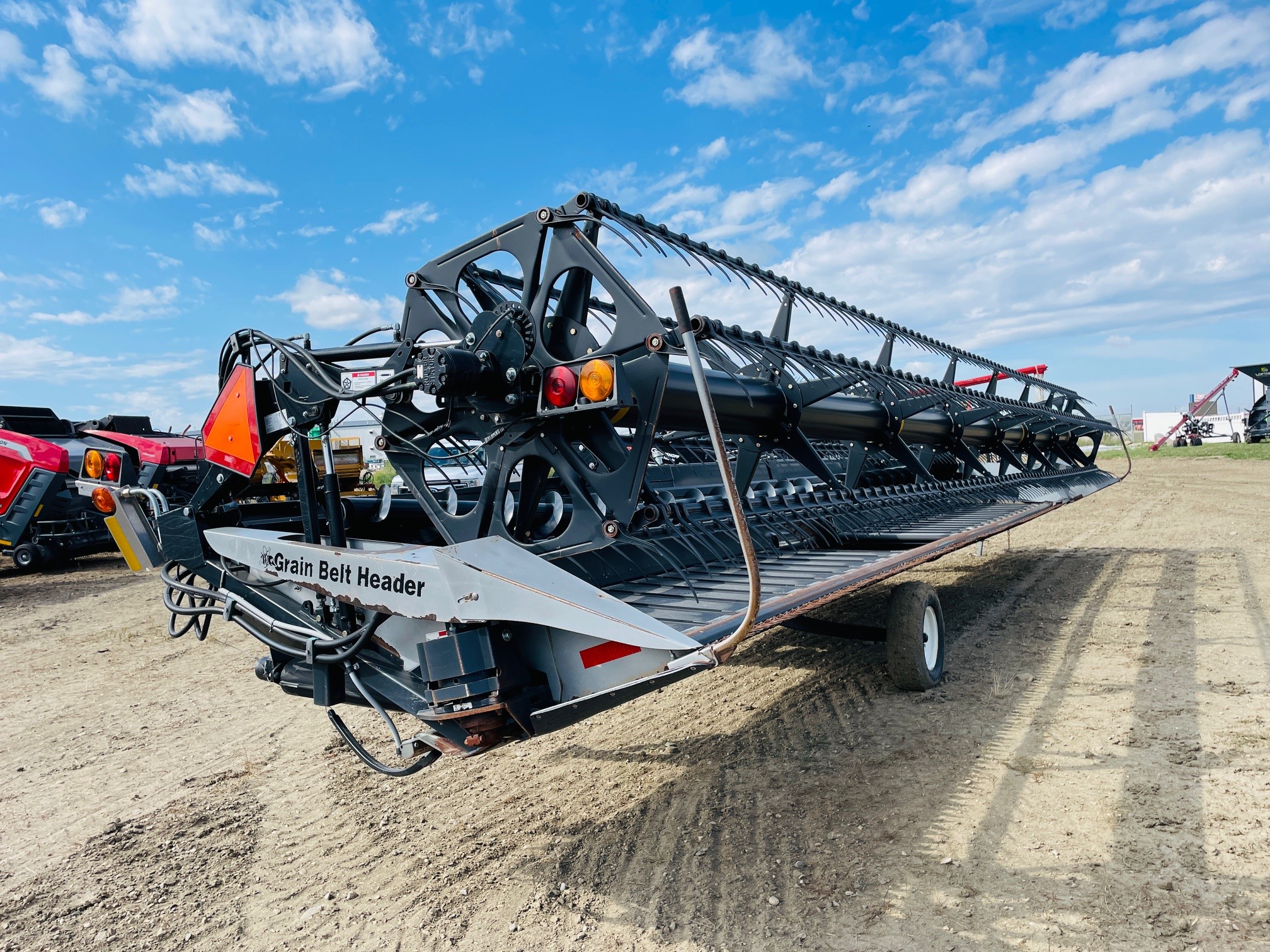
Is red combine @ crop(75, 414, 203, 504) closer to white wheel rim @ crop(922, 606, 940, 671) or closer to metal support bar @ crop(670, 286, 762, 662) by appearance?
metal support bar @ crop(670, 286, 762, 662)

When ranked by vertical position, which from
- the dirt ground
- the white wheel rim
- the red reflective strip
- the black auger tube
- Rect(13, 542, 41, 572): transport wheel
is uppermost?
the black auger tube

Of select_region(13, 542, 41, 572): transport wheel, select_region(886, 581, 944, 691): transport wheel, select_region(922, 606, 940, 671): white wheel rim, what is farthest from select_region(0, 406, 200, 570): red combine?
select_region(922, 606, 940, 671): white wheel rim

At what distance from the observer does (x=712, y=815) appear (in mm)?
3371

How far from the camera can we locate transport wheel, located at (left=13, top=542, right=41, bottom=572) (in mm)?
11078

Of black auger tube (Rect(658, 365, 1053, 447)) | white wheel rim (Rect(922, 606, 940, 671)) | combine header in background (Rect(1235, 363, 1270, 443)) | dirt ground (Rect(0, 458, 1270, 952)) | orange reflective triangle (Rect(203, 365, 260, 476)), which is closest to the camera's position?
dirt ground (Rect(0, 458, 1270, 952))

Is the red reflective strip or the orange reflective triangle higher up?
the orange reflective triangle

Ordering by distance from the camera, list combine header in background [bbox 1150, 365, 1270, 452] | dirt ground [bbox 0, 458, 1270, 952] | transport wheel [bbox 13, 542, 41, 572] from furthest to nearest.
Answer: combine header in background [bbox 1150, 365, 1270, 452]
transport wheel [bbox 13, 542, 41, 572]
dirt ground [bbox 0, 458, 1270, 952]

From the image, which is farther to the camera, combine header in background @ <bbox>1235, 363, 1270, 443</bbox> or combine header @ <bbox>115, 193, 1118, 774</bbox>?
combine header in background @ <bbox>1235, 363, 1270, 443</bbox>

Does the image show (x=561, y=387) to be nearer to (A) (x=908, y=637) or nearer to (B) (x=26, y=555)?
(A) (x=908, y=637)

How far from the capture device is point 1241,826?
3016 millimetres

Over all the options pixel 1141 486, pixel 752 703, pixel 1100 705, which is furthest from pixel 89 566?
pixel 1141 486

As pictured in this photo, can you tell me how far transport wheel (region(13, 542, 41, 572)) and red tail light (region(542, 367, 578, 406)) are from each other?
11237 mm

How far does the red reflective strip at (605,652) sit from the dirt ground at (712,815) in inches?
36.7

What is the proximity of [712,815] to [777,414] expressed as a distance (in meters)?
2.34
